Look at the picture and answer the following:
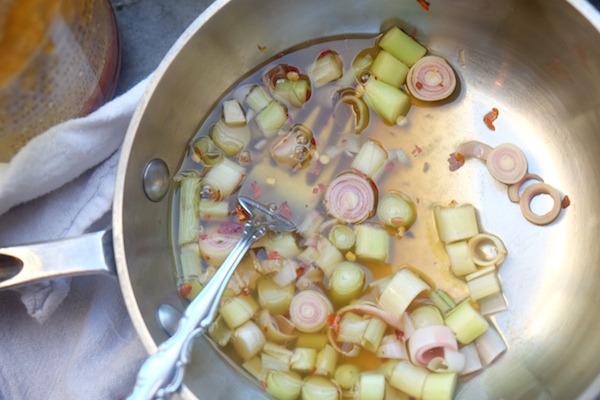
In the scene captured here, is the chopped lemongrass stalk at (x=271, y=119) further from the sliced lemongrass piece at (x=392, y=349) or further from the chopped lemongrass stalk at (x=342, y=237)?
the sliced lemongrass piece at (x=392, y=349)

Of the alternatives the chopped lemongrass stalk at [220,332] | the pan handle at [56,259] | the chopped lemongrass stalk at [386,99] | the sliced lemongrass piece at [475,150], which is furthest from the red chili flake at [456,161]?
the pan handle at [56,259]

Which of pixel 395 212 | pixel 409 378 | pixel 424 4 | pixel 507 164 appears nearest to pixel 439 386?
pixel 409 378

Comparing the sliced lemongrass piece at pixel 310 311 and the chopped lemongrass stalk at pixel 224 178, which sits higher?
the chopped lemongrass stalk at pixel 224 178

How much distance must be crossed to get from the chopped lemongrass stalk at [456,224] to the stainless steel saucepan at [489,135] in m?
0.03

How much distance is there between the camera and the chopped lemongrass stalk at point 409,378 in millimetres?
856

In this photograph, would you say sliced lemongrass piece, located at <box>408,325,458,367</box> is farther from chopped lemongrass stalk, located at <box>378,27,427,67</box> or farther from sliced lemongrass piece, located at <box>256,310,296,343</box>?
chopped lemongrass stalk, located at <box>378,27,427,67</box>

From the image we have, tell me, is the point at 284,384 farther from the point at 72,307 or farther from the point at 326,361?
the point at 72,307

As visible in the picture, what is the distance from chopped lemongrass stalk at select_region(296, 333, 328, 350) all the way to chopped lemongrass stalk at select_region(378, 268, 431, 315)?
0.32 ft

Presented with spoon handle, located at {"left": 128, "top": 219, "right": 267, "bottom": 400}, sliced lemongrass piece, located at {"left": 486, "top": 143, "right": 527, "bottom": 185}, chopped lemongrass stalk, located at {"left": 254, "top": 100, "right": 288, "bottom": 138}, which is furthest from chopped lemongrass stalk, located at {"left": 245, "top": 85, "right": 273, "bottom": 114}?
sliced lemongrass piece, located at {"left": 486, "top": 143, "right": 527, "bottom": 185}

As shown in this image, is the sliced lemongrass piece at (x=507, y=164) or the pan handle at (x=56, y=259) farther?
the sliced lemongrass piece at (x=507, y=164)

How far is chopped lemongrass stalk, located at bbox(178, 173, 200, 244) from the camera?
91 centimetres

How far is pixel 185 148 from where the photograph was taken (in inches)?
36.5

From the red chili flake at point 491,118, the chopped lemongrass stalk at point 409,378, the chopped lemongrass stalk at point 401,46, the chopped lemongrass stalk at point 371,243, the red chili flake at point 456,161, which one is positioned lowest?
the chopped lemongrass stalk at point 409,378

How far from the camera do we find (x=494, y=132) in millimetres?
978
